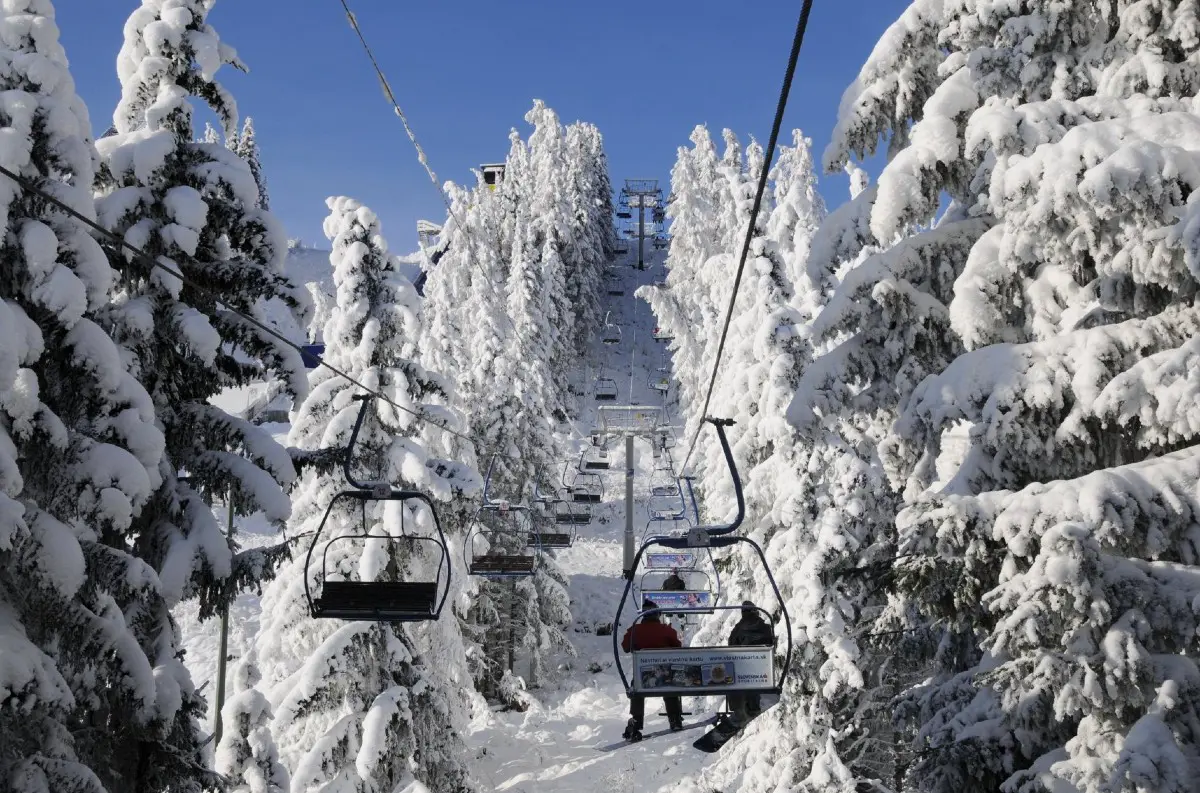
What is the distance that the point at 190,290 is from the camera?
36.5 ft

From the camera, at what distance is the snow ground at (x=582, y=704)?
2813cm

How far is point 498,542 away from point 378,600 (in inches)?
902

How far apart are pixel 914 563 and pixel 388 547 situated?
36.7ft

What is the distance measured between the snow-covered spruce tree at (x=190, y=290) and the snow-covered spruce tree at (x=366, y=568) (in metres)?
4.61

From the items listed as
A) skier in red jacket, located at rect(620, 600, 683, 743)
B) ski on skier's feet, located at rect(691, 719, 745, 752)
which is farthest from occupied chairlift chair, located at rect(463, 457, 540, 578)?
ski on skier's feet, located at rect(691, 719, 745, 752)

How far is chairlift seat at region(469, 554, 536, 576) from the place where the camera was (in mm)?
19156

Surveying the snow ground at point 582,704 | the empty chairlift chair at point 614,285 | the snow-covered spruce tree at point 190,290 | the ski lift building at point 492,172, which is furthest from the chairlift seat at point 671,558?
the ski lift building at point 492,172

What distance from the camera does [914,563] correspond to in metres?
6.46

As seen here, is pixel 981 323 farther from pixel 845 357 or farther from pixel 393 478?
pixel 393 478

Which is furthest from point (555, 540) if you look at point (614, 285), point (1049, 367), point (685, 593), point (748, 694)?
point (614, 285)

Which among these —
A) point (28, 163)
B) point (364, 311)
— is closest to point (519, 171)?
point (364, 311)

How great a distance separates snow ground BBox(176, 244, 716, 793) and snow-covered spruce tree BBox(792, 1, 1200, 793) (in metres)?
9.97

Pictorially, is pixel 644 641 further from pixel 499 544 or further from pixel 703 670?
pixel 499 544

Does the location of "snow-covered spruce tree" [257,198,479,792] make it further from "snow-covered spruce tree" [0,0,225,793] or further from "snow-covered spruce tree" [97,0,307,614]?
"snow-covered spruce tree" [0,0,225,793]
